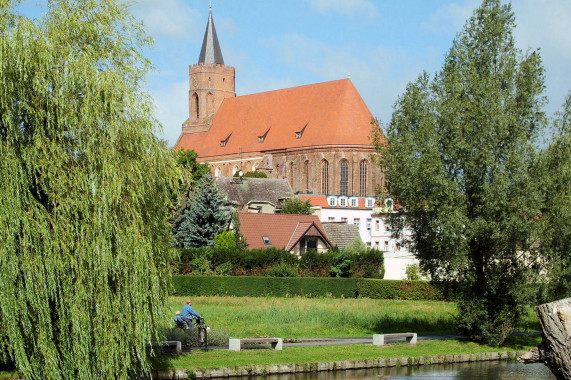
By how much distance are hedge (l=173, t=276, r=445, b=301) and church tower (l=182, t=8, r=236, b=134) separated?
223 feet

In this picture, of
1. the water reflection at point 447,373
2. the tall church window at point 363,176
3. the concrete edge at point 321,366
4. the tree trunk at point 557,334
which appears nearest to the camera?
the tree trunk at point 557,334

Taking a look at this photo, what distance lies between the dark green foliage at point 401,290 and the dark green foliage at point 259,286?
186 centimetres

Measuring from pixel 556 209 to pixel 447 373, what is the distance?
270 inches

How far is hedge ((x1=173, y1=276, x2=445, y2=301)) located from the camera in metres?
41.4

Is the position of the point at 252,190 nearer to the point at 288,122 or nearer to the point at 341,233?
the point at 341,233

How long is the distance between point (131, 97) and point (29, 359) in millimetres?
5392

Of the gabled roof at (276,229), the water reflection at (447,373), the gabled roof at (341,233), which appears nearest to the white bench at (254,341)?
the water reflection at (447,373)

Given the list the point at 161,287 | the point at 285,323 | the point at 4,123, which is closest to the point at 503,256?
the point at 285,323

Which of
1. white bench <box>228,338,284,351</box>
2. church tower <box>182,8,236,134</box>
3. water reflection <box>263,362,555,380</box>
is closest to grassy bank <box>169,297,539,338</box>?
white bench <box>228,338,284,351</box>

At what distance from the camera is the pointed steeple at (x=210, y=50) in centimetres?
10800

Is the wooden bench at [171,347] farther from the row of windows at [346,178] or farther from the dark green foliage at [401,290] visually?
the row of windows at [346,178]

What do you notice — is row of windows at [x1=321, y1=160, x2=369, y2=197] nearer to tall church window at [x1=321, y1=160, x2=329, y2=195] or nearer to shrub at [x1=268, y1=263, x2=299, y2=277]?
tall church window at [x1=321, y1=160, x2=329, y2=195]

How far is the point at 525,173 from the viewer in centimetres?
2322

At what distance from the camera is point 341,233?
6088 centimetres
